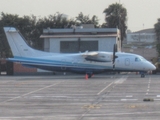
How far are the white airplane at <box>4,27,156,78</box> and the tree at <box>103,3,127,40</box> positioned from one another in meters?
44.6

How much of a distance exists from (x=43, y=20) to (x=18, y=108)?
2761 inches

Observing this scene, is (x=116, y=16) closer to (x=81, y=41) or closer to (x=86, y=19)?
(x=86, y=19)

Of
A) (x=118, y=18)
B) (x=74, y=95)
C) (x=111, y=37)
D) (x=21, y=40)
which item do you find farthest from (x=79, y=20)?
(x=74, y=95)

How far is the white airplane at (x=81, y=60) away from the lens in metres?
50.0

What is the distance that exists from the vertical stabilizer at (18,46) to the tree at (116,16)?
44278 millimetres

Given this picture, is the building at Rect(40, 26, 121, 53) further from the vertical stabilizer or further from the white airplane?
the white airplane

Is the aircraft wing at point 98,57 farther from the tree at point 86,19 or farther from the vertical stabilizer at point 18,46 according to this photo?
the tree at point 86,19

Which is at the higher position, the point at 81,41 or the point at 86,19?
the point at 86,19

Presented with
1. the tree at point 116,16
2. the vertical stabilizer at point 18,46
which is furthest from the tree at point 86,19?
the vertical stabilizer at point 18,46

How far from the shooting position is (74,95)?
29609mm

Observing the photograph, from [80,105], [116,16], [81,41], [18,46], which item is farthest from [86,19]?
[80,105]

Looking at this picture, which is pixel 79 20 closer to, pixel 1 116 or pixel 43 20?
pixel 43 20

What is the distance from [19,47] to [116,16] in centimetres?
4702

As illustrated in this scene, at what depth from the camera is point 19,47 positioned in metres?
52.0
